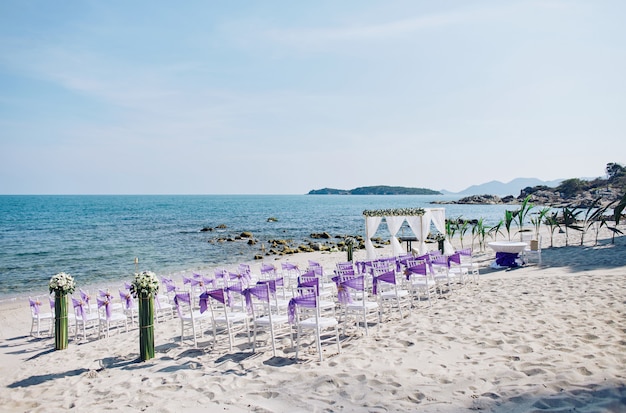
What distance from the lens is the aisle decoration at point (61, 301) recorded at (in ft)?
25.8

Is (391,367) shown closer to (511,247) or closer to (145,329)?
(145,329)

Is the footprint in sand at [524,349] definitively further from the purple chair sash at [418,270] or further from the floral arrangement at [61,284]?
the floral arrangement at [61,284]

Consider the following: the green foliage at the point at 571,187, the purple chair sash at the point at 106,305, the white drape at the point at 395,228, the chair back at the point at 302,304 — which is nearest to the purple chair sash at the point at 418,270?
the chair back at the point at 302,304

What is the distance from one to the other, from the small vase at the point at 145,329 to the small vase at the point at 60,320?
2244 millimetres

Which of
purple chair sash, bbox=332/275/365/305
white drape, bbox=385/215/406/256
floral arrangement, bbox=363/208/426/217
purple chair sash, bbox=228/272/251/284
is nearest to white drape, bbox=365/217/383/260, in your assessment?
floral arrangement, bbox=363/208/426/217

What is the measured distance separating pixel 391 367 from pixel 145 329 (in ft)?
12.7

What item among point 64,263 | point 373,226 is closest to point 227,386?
point 373,226

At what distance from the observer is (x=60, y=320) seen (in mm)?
8156

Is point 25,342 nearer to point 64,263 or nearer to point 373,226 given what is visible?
point 373,226

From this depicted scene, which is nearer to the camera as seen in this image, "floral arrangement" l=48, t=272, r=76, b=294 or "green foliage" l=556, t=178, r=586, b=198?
"floral arrangement" l=48, t=272, r=76, b=294

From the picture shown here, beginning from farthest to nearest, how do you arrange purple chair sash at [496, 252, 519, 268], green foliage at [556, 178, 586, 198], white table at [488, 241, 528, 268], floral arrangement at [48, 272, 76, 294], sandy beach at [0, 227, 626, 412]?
green foliage at [556, 178, 586, 198] → purple chair sash at [496, 252, 519, 268] → white table at [488, 241, 528, 268] → floral arrangement at [48, 272, 76, 294] → sandy beach at [0, 227, 626, 412]

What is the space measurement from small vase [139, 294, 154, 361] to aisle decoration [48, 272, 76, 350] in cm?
207

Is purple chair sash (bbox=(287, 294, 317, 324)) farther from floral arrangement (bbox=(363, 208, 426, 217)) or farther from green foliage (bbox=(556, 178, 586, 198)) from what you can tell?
green foliage (bbox=(556, 178, 586, 198))

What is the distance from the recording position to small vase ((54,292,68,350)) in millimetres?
8062
